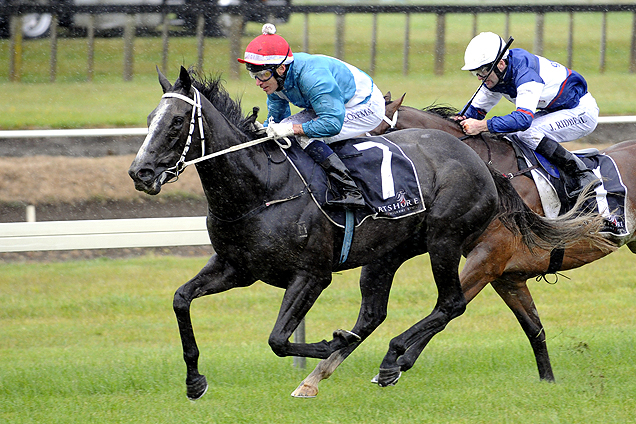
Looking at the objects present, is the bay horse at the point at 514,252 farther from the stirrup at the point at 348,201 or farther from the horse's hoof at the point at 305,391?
the stirrup at the point at 348,201

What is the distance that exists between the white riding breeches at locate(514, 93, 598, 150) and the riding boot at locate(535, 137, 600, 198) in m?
0.08

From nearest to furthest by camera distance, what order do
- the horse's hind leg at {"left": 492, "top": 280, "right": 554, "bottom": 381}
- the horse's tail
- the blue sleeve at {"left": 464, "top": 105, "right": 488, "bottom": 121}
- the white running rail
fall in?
the horse's tail
the horse's hind leg at {"left": 492, "top": 280, "right": 554, "bottom": 381}
the white running rail
the blue sleeve at {"left": 464, "top": 105, "right": 488, "bottom": 121}

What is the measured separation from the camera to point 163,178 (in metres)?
3.95

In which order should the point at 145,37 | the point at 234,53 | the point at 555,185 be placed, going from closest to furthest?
the point at 555,185 → the point at 234,53 → the point at 145,37

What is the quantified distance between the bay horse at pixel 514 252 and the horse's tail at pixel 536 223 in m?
0.12

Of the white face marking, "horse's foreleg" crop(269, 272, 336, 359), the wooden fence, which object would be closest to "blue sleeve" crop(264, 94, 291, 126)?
the white face marking

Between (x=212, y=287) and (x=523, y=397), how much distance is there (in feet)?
6.01

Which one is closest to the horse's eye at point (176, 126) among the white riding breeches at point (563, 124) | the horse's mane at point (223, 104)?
the horse's mane at point (223, 104)

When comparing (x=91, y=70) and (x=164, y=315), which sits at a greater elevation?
(x=91, y=70)

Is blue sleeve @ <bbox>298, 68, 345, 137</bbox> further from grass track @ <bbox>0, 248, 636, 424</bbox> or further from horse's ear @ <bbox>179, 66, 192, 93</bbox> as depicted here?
grass track @ <bbox>0, 248, 636, 424</bbox>

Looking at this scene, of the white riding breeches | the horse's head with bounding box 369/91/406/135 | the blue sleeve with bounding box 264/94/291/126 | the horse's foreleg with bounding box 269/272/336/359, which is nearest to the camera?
the horse's foreleg with bounding box 269/272/336/359

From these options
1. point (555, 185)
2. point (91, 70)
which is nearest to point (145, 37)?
point (91, 70)

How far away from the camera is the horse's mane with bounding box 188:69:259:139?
437 centimetres

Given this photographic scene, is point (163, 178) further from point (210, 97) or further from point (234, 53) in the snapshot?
point (234, 53)
